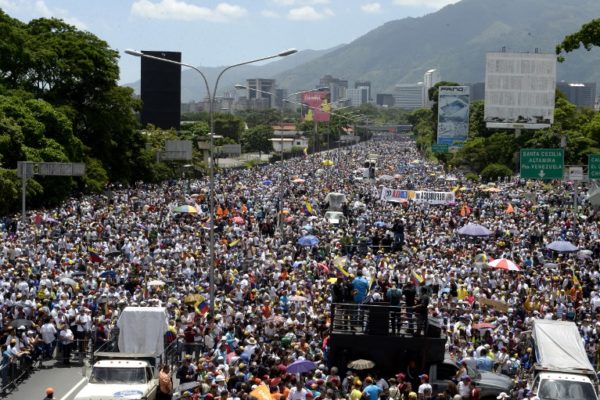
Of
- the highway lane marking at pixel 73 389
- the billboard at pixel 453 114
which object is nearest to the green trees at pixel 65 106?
the highway lane marking at pixel 73 389

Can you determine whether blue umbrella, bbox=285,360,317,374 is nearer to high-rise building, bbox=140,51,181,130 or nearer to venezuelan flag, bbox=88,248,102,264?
venezuelan flag, bbox=88,248,102,264

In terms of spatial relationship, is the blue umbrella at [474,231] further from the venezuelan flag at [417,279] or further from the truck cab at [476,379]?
the truck cab at [476,379]

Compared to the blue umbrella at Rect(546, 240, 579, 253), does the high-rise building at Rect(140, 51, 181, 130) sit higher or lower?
higher

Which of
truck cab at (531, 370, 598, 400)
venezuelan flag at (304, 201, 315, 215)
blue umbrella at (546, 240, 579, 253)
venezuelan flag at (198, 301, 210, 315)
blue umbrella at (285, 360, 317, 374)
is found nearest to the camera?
truck cab at (531, 370, 598, 400)

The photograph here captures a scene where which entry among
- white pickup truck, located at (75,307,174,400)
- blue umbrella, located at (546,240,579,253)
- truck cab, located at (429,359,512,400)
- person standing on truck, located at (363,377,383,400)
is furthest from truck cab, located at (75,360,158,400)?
blue umbrella, located at (546,240,579,253)

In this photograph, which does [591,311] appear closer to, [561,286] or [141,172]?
[561,286]

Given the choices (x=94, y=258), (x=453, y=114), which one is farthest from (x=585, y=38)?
(x=453, y=114)
